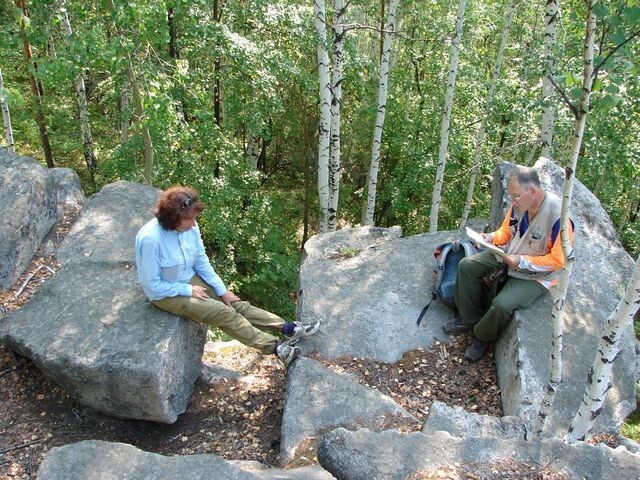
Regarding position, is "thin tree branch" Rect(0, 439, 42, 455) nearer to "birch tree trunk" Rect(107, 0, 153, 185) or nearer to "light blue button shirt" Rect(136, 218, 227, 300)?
"light blue button shirt" Rect(136, 218, 227, 300)

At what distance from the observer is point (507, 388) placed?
4406mm

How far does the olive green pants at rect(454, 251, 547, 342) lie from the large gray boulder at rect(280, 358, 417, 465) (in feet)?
4.31

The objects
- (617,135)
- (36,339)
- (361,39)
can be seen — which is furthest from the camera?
(361,39)

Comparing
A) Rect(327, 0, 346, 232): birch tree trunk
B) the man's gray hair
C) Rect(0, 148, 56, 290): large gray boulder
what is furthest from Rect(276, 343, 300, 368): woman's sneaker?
Rect(327, 0, 346, 232): birch tree trunk

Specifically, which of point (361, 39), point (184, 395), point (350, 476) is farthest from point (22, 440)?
point (361, 39)

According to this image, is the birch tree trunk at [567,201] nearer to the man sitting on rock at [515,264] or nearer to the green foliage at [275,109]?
the green foliage at [275,109]

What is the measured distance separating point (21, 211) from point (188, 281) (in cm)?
274

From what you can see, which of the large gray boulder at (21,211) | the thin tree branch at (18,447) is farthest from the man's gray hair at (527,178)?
the large gray boulder at (21,211)

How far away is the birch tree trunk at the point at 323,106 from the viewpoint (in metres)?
8.77

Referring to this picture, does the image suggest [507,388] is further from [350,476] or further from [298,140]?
[298,140]

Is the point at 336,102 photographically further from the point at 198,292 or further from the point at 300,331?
the point at 198,292

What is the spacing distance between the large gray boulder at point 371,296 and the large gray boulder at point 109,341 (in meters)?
1.33

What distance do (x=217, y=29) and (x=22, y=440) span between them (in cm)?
727

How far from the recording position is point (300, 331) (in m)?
4.94
